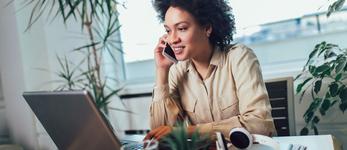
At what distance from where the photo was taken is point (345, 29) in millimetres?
2279

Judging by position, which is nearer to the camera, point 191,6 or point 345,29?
point 191,6

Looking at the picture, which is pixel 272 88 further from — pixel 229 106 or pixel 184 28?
pixel 184 28

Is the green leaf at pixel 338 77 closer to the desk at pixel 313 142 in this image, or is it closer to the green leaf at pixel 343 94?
the green leaf at pixel 343 94

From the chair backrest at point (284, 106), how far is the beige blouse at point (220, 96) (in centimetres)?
47

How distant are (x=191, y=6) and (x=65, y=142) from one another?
59 cm

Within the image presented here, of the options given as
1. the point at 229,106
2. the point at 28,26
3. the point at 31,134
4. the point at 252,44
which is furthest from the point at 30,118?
the point at 229,106

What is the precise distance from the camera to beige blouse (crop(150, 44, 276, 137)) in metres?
1.25

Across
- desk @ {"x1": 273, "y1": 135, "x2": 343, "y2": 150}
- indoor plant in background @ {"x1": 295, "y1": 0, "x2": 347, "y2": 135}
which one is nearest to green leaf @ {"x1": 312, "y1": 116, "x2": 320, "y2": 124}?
indoor plant in background @ {"x1": 295, "y1": 0, "x2": 347, "y2": 135}

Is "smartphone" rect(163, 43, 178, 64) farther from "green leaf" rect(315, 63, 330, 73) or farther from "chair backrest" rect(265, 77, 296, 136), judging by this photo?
"green leaf" rect(315, 63, 330, 73)

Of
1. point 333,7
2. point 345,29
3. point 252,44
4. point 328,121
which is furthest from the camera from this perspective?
point 252,44

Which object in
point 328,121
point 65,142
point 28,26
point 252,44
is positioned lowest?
point 328,121

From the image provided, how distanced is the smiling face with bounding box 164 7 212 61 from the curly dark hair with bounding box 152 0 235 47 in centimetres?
2

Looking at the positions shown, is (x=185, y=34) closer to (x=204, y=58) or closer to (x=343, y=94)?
(x=204, y=58)

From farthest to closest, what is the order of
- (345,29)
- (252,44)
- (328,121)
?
(252,44) < (345,29) < (328,121)
